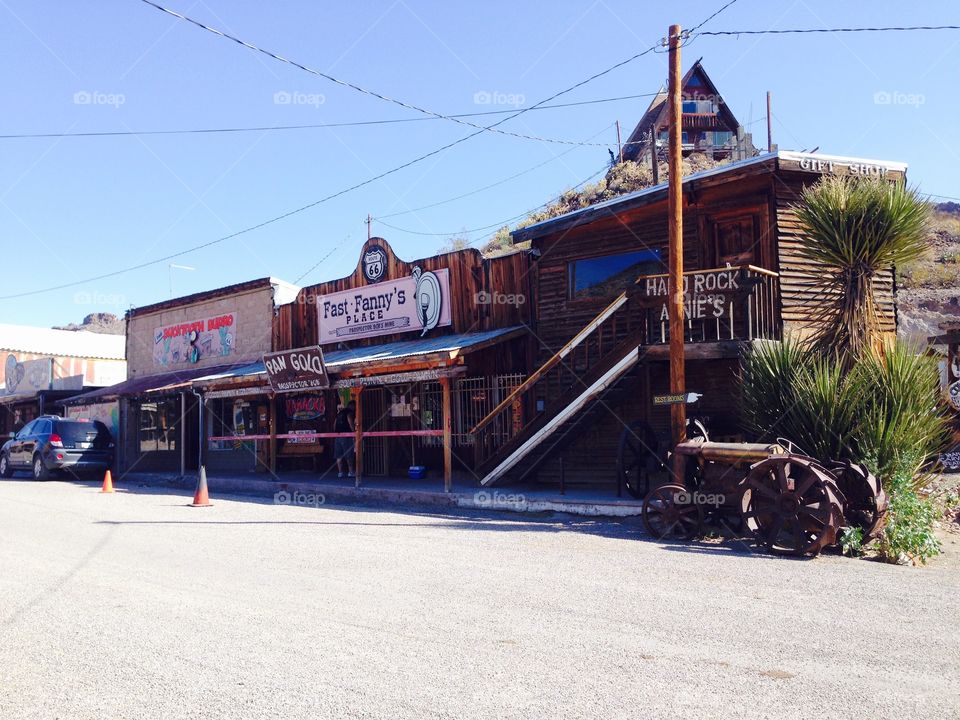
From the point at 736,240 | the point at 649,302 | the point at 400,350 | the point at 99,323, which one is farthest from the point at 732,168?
the point at 99,323

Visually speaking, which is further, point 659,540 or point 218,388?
point 218,388

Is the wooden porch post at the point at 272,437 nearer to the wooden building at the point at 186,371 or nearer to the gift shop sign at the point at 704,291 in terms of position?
the wooden building at the point at 186,371

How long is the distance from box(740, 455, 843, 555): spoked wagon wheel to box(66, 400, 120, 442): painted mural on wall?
21.7m

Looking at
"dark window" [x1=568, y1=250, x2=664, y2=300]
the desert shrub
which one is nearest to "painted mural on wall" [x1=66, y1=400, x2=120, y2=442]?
"dark window" [x1=568, y1=250, x2=664, y2=300]

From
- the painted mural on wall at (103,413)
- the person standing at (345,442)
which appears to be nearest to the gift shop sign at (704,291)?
the person standing at (345,442)

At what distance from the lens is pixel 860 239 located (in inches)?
428

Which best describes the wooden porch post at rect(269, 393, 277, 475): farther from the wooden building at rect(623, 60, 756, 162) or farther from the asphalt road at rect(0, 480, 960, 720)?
the wooden building at rect(623, 60, 756, 162)

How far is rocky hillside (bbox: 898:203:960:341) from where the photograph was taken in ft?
98.9

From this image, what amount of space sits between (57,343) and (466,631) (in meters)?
48.8

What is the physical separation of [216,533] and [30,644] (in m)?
5.44

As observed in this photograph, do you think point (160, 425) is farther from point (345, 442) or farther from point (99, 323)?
point (99, 323)

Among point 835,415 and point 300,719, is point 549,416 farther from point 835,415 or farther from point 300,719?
point 300,719

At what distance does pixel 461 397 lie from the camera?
56.6 feet

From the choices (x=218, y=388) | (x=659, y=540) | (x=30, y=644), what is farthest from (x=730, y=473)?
(x=218, y=388)
